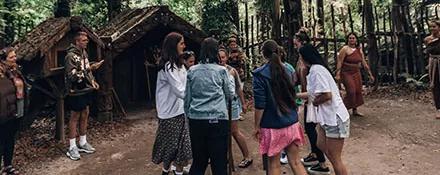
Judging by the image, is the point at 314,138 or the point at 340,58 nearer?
the point at 314,138

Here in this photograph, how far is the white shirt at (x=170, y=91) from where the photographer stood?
17.0 feet

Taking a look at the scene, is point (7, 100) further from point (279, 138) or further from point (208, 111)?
point (279, 138)

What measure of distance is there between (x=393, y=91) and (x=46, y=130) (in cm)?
816

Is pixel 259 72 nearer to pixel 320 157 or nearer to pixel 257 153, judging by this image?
pixel 320 157

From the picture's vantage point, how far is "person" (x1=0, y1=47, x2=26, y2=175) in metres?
6.12

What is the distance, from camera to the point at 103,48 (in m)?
8.78

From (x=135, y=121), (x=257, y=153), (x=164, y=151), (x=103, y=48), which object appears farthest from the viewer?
(x=135, y=121)

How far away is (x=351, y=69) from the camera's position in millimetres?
8562

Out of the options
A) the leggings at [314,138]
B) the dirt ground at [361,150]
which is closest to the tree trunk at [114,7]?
the dirt ground at [361,150]

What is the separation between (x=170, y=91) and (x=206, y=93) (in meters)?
0.87

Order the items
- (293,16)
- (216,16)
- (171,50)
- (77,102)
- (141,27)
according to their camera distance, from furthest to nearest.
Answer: (216,16) < (293,16) < (141,27) < (77,102) < (171,50)

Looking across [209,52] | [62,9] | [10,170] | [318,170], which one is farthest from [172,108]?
[62,9]

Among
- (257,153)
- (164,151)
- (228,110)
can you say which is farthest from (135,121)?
(228,110)

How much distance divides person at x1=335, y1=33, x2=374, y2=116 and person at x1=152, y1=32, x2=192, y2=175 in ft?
13.2
